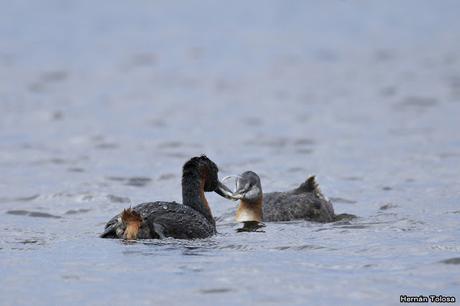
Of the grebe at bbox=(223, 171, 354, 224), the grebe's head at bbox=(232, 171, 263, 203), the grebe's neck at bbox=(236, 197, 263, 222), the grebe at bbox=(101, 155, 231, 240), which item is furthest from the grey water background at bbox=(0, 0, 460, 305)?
the grebe's head at bbox=(232, 171, 263, 203)

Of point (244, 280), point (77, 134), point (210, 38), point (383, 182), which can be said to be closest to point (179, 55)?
point (210, 38)

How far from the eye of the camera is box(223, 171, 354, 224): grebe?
55.8 ft

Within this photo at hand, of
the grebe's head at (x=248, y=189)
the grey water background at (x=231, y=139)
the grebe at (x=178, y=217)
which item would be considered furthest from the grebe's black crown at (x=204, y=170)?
the grebe's head at (x=248, y=189)

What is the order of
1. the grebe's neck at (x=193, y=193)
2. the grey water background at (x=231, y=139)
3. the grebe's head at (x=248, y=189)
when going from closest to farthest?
the grey water background at (x=231, y=139) < the grebe's neck at (x=193, y=193) < the grebe's head at (x=248, y=189)

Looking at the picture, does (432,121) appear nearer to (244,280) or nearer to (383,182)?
(383,182)

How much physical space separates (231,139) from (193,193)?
10806mm

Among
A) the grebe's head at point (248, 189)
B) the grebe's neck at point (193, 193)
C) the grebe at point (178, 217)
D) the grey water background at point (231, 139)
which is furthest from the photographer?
the grebe's head at point (248, 189)

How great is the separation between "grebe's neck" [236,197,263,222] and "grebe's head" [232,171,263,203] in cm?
4

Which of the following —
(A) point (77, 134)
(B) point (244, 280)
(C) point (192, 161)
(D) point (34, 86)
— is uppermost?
(D) point (34, 86)

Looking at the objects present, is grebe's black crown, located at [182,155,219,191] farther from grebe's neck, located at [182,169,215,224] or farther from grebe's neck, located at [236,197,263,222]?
grebe's neck, located at [236,197,263,222]

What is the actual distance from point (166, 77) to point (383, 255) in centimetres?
2297

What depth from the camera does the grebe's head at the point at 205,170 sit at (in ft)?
51.1

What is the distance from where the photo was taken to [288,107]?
100ft

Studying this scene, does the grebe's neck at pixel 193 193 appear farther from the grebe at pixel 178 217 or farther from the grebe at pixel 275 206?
the grebe at pixel 275 206
